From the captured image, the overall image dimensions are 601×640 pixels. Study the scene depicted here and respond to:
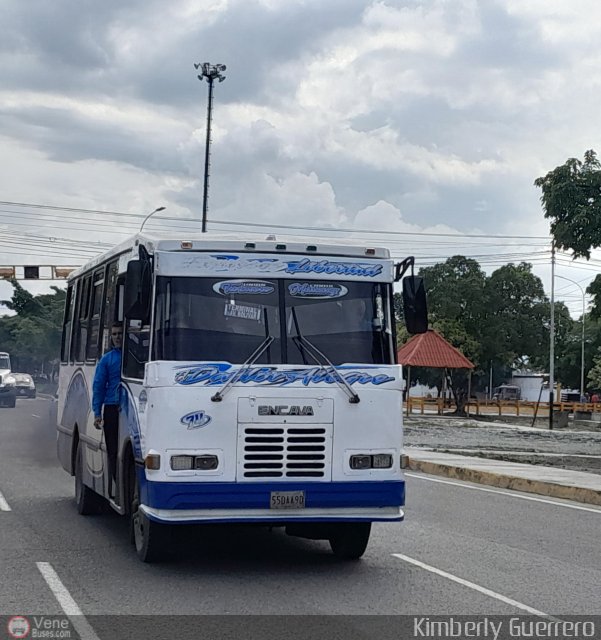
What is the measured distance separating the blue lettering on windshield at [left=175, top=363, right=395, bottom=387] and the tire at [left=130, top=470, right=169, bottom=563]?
1.23 metres

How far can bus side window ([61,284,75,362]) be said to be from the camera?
49.8ft

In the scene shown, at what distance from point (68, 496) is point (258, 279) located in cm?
668

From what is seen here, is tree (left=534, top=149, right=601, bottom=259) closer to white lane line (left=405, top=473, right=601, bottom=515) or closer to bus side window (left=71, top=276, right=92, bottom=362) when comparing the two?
white lane line (left=405, top=473, right=601, bottom=515)

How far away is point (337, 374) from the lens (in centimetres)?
970

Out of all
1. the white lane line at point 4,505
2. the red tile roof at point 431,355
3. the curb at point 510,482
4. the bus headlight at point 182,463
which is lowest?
the white lane line at point 4,505

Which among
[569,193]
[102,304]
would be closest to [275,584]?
[102,304]

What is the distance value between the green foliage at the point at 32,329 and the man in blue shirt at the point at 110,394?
74.9 metres

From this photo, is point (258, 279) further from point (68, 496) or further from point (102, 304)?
point (68, 496)

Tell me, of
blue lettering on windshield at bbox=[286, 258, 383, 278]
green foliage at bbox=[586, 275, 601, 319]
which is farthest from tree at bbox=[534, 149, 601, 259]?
blue lettering on windshield at bbox=[286, 258, 383, 278]

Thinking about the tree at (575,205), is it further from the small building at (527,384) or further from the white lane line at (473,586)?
the small building at (527,384)

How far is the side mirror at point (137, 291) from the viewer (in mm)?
9703

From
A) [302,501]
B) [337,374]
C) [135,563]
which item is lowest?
[135,563]

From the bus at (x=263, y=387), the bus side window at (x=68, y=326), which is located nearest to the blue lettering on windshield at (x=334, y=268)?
the bus at (x=263, y=387)

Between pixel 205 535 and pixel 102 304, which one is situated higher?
pixel 102 304
